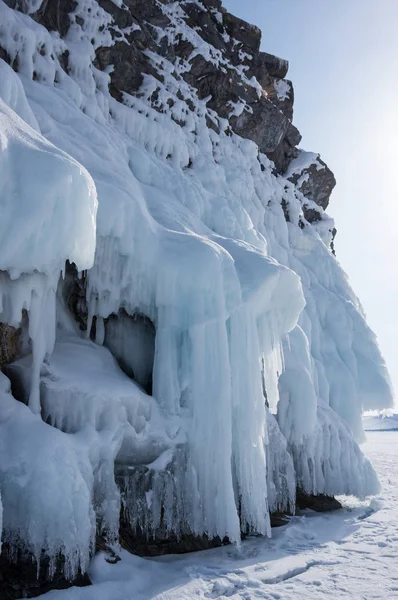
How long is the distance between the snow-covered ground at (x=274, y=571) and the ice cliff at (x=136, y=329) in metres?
0.40

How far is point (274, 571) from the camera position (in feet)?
21.0

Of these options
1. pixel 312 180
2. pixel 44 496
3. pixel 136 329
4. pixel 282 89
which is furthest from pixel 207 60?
pixel 44 496

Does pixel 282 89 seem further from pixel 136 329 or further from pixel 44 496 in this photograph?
pixel 44 496

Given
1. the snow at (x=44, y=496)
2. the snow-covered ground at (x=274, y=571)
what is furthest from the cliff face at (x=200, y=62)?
the snow-covered ground at (x=274, y=571)

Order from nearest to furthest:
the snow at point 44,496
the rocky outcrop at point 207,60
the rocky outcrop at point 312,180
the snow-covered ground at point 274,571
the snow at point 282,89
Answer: the snow at point 44,496 → the snow-covered ground at point 274,571 → the rocky outcrop at point 207,60 → the rocky outcrop at point 312,180 → the snow at point 282,89

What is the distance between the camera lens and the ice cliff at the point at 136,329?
16.3ft

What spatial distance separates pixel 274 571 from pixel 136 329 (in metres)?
4.31

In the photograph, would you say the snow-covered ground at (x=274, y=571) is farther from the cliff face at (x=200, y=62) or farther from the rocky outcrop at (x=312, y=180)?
the rocky outcrop at (x=312, y=180)

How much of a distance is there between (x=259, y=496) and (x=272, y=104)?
16684mm

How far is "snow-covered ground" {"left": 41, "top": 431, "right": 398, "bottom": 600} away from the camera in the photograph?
214 inches

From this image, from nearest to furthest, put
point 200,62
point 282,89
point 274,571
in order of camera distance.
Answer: point 274,571 → point 200,62 → point 282,89

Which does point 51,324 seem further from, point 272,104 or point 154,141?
point 272,104

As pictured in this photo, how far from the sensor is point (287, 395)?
34.2 feet

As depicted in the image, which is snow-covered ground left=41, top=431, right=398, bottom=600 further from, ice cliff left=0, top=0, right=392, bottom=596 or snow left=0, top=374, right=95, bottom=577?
snow left=0, top=374, right=95, bottom=577
